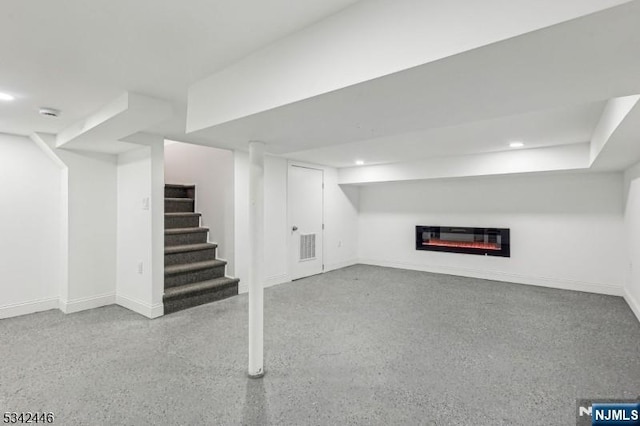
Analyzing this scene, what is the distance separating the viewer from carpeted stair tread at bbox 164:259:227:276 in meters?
3.94

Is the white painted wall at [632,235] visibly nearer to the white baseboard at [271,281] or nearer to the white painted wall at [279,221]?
the white painted wall at [279,221]

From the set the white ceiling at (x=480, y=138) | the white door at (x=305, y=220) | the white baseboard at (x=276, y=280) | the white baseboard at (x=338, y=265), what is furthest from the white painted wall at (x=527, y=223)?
the white baseboard at (x=276, y=280)

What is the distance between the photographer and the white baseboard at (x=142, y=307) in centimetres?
347

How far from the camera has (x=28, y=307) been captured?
3.62 meters

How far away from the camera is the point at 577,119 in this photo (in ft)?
9.29

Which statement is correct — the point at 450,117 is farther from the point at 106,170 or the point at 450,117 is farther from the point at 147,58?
the point at 106,170

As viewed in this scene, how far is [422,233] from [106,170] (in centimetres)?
544

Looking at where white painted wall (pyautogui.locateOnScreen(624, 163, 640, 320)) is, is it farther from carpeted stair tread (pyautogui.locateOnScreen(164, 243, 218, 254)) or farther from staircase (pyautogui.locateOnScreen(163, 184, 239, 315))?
carpeted stair tread (pyautogui.locateOnScreen(164, 243, 218, 254))

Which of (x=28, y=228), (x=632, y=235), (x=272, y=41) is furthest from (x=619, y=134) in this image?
(x=28, y=228)

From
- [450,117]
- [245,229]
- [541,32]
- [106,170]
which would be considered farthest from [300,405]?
[106,170]

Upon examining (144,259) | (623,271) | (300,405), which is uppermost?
(144,259)

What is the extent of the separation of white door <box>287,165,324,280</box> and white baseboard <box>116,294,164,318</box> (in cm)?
224

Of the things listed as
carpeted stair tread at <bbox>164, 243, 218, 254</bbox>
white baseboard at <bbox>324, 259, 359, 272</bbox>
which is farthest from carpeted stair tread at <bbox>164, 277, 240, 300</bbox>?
white baseboard at <bbox>324, 259, 359, 272</bbox>

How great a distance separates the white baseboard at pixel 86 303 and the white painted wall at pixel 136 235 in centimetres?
11
